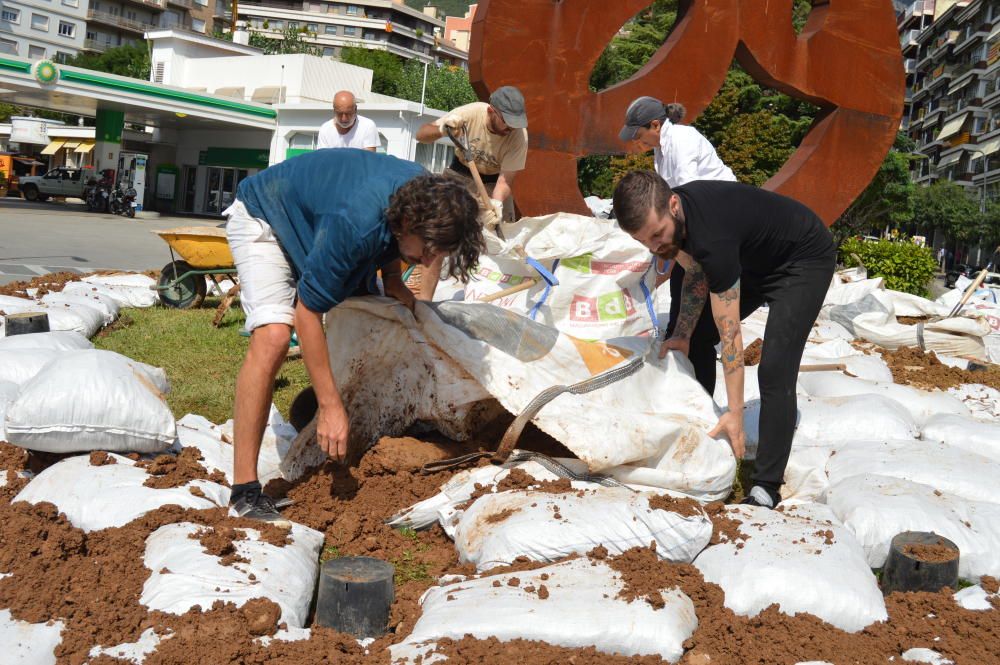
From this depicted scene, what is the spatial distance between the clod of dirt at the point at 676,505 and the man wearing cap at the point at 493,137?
2064 mm

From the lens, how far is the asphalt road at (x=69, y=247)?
32.8 feet

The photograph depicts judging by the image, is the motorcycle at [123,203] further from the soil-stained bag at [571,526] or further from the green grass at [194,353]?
the soil-stained bag at [571,526]

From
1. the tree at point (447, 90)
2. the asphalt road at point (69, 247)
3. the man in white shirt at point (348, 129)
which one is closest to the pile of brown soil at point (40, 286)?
the asphalt road at point (69, 247)

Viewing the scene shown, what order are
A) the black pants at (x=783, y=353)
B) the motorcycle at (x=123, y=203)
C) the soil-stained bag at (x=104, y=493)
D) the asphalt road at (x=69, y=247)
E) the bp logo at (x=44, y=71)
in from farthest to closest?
the motorcycle at (x=123, y=203)
the bp logo at (x=44, y=71)
the asphalt road at (x=69, y=247)
the black pants at (x=783, y=353)
the soil-stained bag at (x=104, y=493)

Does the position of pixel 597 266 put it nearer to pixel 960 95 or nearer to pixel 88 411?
pixel 88 411

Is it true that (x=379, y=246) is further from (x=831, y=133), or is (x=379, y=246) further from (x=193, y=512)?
(x=831, y=133)

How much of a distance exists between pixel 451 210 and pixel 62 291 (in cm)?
464

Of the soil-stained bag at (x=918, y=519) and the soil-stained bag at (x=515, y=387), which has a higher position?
the soil-stained bag at (x=515, y=387)

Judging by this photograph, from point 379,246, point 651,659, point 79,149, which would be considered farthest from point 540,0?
point 79,149

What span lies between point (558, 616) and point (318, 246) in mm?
1243

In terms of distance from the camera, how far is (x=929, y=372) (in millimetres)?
5723

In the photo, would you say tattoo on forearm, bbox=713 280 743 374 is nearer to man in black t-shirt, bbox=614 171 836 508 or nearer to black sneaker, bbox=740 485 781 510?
man in black t-shirt, bbox=614 171 836 508

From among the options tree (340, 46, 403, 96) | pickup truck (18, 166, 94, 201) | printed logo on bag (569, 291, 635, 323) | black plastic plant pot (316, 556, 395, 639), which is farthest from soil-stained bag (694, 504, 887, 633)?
tree (340, 46, 403, 96)

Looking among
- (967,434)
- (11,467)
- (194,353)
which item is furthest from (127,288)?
(967,434)
